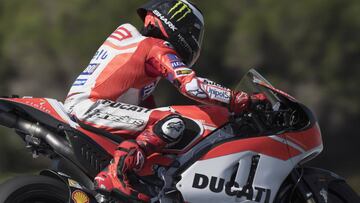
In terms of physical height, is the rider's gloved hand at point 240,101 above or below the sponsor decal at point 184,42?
below

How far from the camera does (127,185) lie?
481 centimetres

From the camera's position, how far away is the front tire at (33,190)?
4.79 metres

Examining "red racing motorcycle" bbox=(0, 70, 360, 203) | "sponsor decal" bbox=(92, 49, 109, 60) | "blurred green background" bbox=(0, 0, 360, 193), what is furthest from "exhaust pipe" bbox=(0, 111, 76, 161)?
"blurred green background" bbox=(0, 0, 360, 193)

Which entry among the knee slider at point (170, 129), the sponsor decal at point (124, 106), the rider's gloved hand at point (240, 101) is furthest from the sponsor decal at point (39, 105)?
the rider's gloved hand at point (240, 101)

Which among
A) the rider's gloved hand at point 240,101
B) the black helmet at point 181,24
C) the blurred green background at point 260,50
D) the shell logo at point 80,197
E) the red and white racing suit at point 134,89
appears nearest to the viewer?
the shell logo at point 80,197

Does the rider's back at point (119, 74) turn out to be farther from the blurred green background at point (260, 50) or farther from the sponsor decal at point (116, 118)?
the blurred green background at point (260, 50)

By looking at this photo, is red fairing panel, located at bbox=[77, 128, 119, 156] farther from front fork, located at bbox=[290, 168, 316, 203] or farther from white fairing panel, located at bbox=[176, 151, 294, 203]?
front fork, located at bbox=[290, 168, 316, 203]

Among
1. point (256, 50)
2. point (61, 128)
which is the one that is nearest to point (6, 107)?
point (61, 128)

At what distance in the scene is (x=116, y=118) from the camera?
5.08 meters

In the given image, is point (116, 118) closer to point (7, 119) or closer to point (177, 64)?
point (177, 64)

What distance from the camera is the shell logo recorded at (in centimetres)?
488

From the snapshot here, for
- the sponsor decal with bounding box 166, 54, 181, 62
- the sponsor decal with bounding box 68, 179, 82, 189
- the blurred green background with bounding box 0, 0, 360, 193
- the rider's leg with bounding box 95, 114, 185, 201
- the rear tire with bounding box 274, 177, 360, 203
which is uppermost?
the sponsor decal with bounding box 166, 54, 181, 62

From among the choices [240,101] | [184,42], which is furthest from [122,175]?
[184,42]

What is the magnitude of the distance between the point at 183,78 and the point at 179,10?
0.59m
